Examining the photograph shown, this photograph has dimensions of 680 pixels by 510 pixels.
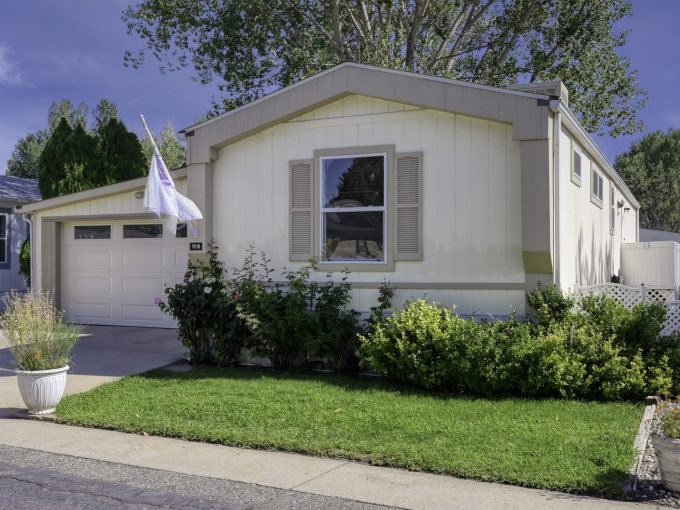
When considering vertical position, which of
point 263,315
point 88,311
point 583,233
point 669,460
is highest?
point 583,233

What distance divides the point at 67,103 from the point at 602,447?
43336mm

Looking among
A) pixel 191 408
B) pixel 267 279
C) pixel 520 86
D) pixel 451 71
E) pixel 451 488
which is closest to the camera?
pixel 451 488

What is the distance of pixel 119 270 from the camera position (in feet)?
43.2

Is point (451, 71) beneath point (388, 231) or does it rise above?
above

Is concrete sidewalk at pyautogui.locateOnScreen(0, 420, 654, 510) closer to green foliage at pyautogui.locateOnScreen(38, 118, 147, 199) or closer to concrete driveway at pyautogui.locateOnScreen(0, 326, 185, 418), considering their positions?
concrete driveway at pyautogui.locateOnScreen(0, 326, 185, 418)

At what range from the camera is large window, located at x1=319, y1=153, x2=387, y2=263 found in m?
9.01

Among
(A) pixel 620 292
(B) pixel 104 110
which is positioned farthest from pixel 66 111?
(A) pixel 620 292

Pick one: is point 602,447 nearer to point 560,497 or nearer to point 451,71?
point 560,497

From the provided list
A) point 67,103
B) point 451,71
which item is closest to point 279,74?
point 451,71

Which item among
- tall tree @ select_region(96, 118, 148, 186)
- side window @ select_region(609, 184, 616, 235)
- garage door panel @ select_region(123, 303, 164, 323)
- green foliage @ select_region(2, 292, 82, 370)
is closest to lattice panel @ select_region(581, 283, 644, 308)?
side window @ select_region(609, 184, 616, 235)

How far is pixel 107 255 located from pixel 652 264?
12.0m

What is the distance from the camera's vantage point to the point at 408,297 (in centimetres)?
880

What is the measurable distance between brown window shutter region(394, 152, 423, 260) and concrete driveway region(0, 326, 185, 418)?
3.72m

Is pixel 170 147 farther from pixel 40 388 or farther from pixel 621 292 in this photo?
pixel 40 388
